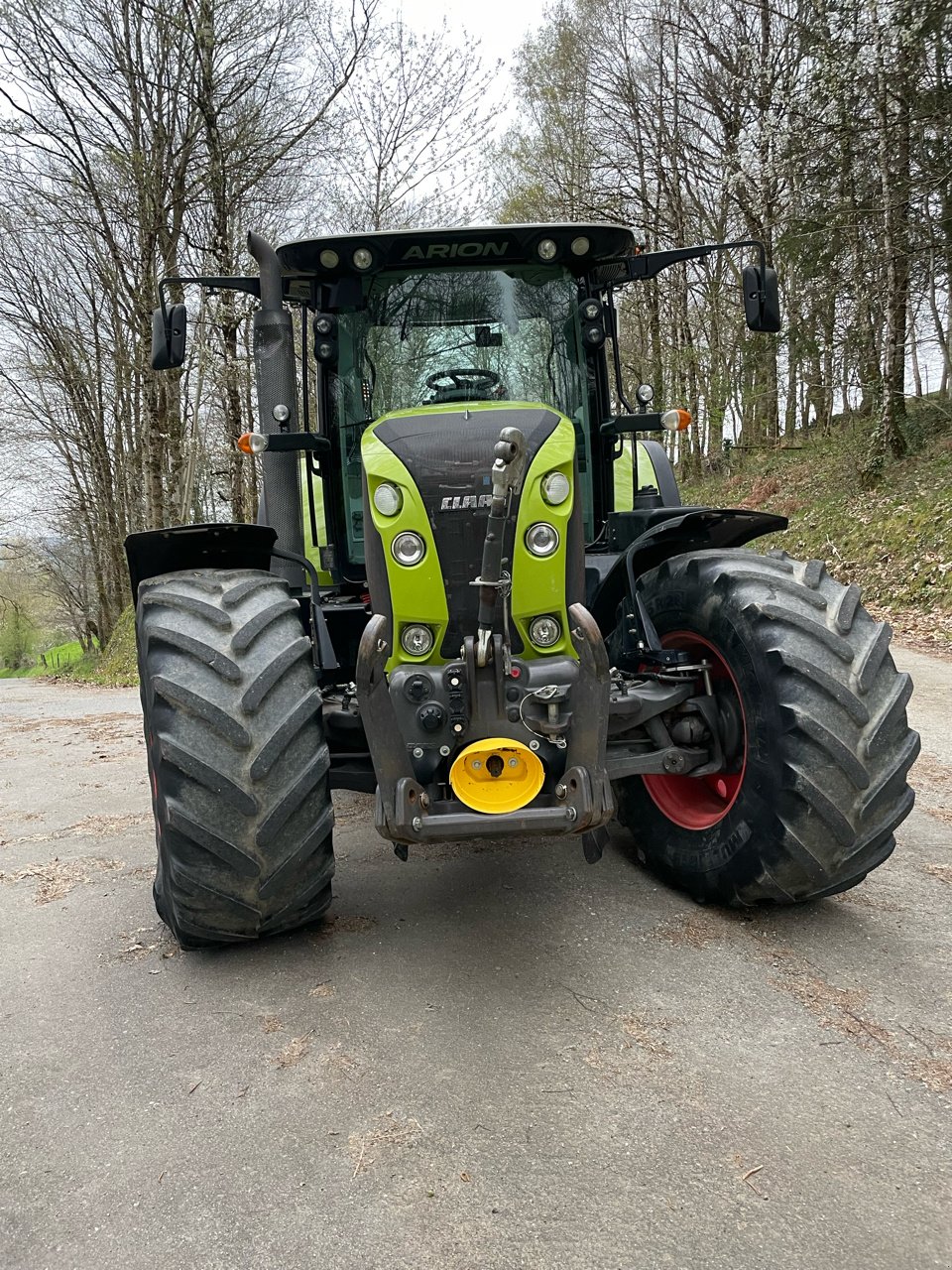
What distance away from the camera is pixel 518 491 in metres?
2.80

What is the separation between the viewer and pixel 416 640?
292 centimetres

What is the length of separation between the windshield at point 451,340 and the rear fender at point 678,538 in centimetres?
84

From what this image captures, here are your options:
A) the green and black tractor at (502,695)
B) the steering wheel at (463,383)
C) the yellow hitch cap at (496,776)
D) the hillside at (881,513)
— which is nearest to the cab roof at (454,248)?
the green and black tractor at (502,695)

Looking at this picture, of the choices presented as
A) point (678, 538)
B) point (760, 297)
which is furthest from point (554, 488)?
point (760, 297)

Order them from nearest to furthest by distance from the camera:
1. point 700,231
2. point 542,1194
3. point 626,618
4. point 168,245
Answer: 1. point 542,1194
2. point 626,618
3. point 168,245
4. point 700,231

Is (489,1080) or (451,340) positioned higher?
(451,340)

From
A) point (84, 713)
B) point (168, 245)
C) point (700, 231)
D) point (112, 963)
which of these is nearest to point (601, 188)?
point (700, 231)

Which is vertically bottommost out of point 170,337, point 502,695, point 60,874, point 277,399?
point 60,874

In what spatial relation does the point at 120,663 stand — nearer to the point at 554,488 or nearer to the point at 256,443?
the point at 256,443

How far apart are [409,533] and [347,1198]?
5.75 ft

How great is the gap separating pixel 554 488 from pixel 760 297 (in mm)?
1756

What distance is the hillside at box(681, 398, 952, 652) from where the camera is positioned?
397 inches

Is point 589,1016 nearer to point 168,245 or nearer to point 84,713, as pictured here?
point 84,713

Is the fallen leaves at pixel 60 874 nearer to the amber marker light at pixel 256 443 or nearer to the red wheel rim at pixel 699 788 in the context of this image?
the amber marker light at pixel 256 443
